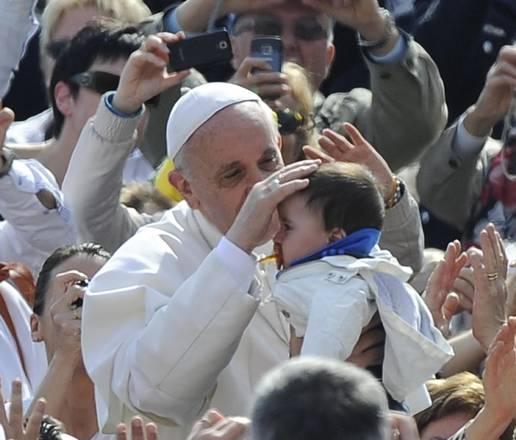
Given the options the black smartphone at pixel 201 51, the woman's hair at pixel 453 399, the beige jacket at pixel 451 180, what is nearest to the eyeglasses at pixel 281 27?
the black smartphone at pixel 201 51

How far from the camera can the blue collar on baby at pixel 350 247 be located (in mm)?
5227

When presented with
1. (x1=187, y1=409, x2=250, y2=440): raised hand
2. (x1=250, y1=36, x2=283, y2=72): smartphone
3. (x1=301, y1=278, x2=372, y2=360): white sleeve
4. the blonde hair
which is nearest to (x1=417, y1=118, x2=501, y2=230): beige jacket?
(x1=250, y1=36, x2=283, y2=72): smartphone

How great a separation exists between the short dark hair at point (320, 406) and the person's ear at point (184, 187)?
71.9 inches

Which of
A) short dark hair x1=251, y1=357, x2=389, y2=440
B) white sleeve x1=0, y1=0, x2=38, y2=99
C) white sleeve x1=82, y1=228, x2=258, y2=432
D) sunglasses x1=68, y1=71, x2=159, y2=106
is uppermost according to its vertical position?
short dark hair x1=251, y1=357, x2=389, y2=440

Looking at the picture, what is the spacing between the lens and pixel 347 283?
514 cm

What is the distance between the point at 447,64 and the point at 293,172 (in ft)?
11.6

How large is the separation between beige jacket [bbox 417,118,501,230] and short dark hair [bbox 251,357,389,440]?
3356 millimetres

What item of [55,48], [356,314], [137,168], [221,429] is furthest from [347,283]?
[55,48]

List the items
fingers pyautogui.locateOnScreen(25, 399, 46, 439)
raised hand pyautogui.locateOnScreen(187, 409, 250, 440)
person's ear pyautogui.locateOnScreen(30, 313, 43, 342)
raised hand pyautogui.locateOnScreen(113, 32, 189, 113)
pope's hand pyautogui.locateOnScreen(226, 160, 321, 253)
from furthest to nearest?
raised hand pyautogui.locateOnScreen(113, 32, 189, 113) < person's ear pyautogui.locateOnScreen(30, 313, 43, 342) < pope's hand pyautogui.locateOnScreen(226, 160, 321, 253) < fingers pyautogui.locateOnScreen(25, 399, 46, 439) < raised hand pyautogui.locateOnScreen(187, 409, 250, 440)

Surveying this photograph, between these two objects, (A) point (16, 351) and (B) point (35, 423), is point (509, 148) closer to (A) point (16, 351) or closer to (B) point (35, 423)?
(A) point (16, 351)

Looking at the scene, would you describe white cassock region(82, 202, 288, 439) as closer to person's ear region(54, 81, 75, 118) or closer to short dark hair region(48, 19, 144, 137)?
short dark hair region(48, 19, 144, 137)

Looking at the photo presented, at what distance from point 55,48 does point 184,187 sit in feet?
8.74

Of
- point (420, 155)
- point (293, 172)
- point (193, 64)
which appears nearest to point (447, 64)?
point (420, 155)

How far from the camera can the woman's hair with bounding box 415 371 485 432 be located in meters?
5.83
